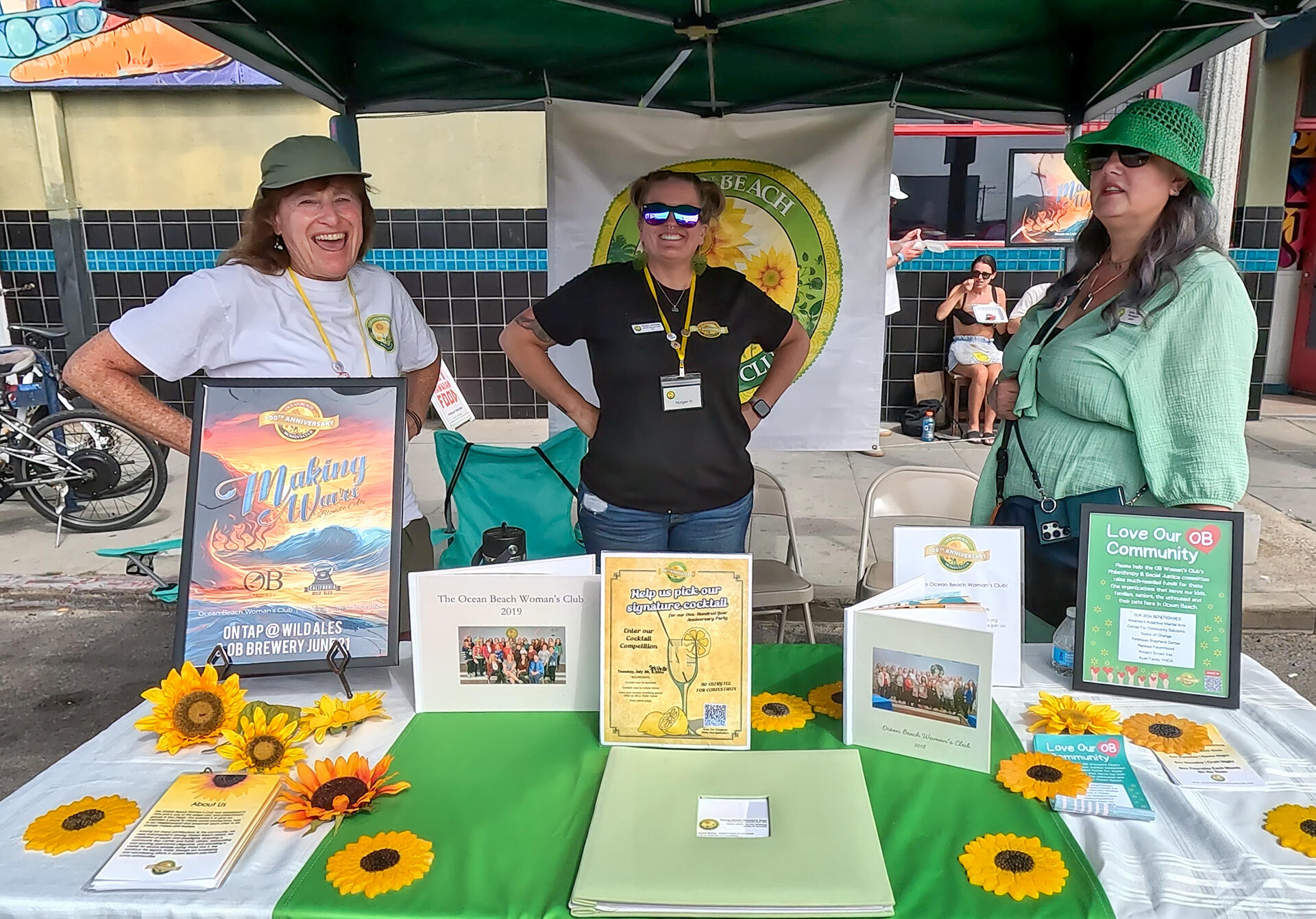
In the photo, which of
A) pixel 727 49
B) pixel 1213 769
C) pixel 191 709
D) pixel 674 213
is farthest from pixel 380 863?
pixel 727 49

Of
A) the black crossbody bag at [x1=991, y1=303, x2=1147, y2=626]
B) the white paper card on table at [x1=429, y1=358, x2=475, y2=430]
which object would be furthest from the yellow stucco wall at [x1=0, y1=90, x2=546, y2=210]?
the black crossbody bag at [x1=991, y1=303, x2=1147, y2=626]

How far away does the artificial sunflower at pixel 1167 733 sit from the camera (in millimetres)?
1440

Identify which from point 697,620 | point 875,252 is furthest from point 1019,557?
point 875,252

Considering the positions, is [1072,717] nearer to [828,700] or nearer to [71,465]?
[828,700]

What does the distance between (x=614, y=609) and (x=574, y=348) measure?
2.10m

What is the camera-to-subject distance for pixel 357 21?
109 inches

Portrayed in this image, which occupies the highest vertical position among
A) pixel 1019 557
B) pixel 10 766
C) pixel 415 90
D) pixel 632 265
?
pixel 415 90

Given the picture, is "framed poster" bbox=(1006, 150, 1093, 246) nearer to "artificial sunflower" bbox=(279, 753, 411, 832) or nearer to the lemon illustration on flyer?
the lemon illustration on flyer

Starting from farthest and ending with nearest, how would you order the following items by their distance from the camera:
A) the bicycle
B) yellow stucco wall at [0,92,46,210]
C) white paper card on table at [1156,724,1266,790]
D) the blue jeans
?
yellow stucco wall at [0,92,46,210] < the bicycle < the blue jeans < white paper card on table at [1156,724,1266,790]

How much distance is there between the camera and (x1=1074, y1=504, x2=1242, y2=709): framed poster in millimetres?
1549

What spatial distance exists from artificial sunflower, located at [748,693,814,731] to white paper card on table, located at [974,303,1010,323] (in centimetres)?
603

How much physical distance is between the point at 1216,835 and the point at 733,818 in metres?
0.67

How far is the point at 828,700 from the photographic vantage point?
63.2 inches

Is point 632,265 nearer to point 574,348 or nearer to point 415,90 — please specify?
point 574,348
